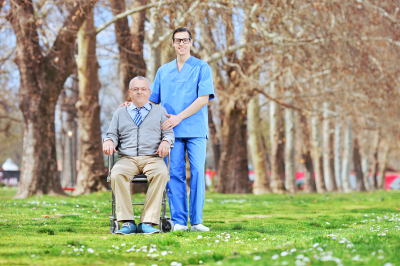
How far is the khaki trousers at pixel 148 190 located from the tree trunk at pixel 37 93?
808cm

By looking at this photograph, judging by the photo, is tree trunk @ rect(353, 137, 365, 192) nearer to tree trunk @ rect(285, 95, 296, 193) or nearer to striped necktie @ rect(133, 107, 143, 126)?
tree trunk @ rect(285, 95, 296, 193)

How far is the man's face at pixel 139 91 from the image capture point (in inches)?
228

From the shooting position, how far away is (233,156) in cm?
1950

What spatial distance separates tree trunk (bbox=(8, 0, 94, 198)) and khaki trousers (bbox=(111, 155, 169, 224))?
8.08 metres

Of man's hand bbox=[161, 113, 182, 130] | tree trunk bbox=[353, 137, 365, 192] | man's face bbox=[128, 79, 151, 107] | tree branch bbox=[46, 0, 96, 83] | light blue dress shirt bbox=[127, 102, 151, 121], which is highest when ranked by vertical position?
tree branch bbox=[46, 0, 96, 83]

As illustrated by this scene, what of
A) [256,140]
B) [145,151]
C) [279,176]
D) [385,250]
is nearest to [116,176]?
[145,151]

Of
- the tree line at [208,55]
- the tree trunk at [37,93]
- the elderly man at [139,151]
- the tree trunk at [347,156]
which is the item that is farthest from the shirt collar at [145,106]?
the tree trunk at [347,156]

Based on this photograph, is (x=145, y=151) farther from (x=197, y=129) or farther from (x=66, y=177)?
(x=66, y=177)

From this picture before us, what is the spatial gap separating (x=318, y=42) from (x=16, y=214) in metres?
10.8

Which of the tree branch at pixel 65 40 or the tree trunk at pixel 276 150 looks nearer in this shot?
the tree branch at pixel 65 40

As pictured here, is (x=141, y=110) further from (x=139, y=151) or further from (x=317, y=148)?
(x=317, y=148)

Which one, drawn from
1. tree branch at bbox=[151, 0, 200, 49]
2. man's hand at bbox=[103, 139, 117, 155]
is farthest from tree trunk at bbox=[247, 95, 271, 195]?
man's hand at bbox=[103, 139, 117, 155]

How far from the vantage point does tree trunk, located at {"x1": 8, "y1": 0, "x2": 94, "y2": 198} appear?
507 inches

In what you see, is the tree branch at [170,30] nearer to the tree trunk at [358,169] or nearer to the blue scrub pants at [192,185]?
the blue scrub pants at [192,185]
